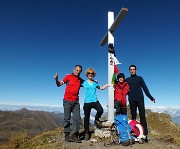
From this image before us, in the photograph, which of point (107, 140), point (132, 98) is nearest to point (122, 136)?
point (107, 140)

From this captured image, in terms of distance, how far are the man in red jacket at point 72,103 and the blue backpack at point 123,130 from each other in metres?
1.54

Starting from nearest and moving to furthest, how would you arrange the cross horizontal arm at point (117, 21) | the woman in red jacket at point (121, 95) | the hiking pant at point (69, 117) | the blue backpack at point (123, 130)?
the blue backpack at point (123, 130) < the hiking pant at point (69, 117) < the cross horizontal arm at point (117, 21) < the woman in red jacket at point (121, 95)

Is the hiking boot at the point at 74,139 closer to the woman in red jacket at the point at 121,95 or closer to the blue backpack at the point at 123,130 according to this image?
the blue backpack at the point at 123,130

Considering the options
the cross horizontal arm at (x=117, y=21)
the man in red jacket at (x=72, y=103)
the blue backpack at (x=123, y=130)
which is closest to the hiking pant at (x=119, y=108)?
the blue backpack at (x=123, y=130)

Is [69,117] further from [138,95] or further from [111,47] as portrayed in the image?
[111,47]

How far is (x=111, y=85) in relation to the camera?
1072cm

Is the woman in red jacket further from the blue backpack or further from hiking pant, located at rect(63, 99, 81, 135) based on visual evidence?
hiking pant, located at rect(63, 99, 81, 135)

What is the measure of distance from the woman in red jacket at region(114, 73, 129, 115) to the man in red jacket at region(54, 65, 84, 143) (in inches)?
61.5

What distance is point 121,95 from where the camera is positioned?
1045cm

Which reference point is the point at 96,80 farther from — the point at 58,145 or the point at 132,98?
the point at 58,145

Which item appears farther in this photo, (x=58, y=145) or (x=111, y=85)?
(x=111, y=85)

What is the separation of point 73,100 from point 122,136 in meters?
2.33

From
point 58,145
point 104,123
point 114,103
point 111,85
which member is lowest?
point 58,145

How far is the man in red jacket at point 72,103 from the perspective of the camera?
392 inches
